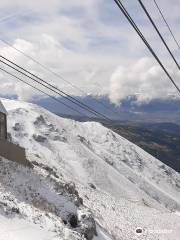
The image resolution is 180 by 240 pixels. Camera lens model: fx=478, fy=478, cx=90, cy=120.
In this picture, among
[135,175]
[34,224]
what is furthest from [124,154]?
[34,224]

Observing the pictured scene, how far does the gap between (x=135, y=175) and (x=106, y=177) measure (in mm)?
23055

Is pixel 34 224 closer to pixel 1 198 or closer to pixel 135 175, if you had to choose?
pixel 1 198

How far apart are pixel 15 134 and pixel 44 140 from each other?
7.16 m

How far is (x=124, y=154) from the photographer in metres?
143

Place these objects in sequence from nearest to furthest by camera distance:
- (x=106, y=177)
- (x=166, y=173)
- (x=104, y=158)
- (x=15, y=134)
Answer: (x=106, y=177) < (x=15, y=134) < (x=104, y=158) < (x=166, y=173)

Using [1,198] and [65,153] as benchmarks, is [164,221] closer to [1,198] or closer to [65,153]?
[1,198]

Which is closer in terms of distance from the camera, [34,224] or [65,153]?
[34,224]

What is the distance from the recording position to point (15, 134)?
116m

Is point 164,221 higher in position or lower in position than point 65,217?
lower

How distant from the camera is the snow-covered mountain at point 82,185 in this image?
30016 mm

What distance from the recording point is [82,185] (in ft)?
256

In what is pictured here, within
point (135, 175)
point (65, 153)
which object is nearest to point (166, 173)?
point (135, 175)

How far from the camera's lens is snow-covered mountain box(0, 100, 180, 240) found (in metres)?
30.0

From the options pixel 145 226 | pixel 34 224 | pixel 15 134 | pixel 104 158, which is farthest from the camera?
pixel 104 158
